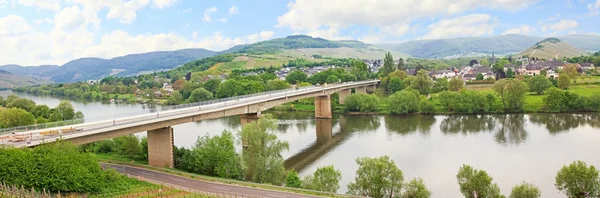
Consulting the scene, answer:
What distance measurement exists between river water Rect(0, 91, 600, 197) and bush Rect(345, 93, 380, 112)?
4.91 meters

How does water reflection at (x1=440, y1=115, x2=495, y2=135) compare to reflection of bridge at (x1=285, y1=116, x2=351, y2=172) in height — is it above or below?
above

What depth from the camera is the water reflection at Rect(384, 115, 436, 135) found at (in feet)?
204

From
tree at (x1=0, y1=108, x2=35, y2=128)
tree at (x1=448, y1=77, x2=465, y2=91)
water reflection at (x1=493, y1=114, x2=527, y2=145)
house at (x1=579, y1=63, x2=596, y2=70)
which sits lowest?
water reflection at (x1=493, y1=114, x2=527, y2=145)

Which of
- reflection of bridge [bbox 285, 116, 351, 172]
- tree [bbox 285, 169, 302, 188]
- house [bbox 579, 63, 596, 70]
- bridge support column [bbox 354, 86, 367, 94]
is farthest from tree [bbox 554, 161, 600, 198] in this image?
house [bbox 579, 63, 596, 70]

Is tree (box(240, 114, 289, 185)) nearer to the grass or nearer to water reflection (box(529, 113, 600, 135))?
the grass

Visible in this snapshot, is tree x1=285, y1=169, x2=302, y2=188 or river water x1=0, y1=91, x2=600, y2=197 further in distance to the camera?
river water x1=0, y1=91, x2=600, y2=197

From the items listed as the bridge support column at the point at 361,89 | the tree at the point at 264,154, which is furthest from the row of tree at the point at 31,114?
the bridge support column at the point at 361,89

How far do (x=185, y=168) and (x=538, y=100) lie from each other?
67676 millimetres

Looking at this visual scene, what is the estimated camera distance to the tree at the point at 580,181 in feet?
96.1

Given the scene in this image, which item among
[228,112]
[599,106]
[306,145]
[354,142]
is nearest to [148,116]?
[228,112]

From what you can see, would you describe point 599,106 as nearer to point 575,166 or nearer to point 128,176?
point 575,166

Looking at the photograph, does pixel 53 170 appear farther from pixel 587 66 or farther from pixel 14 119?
pixel 587 66

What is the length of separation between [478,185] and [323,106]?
5218 centimetres

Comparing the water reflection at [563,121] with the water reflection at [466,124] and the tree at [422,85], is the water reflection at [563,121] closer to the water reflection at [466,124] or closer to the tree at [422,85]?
the water reflection at [466,124]
